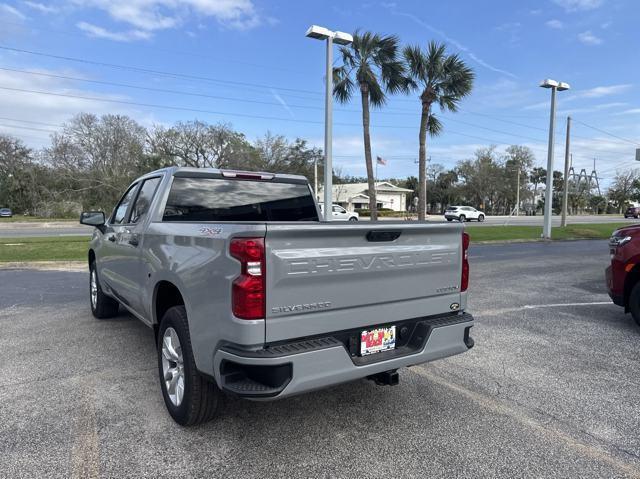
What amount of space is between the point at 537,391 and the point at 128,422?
3347 mm

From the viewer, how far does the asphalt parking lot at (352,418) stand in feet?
9.10

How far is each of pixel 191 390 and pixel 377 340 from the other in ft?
4.20

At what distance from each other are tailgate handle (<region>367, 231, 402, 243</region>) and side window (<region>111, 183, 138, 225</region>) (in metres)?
3.11

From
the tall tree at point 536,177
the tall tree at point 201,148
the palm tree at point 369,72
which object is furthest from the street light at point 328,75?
the tall tree at point 536,177

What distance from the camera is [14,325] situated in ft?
19.6

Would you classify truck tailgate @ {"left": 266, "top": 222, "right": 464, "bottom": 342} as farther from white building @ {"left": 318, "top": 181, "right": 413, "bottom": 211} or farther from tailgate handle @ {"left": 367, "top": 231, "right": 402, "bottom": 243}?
white building @ {"left": 318, "top": 181, "right": 413, "bottom": 211}

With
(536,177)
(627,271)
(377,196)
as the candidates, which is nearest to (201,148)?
(377,196)

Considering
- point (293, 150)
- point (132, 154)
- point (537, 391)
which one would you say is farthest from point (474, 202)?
point (537, 391)

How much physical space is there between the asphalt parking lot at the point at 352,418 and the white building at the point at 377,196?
227 feet

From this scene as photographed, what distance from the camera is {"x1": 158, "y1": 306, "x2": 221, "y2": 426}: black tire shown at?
2.98 meters

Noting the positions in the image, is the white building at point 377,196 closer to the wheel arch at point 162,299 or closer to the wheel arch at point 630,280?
the wheel arch at point 630,280

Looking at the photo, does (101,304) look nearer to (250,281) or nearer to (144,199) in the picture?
(144,199)

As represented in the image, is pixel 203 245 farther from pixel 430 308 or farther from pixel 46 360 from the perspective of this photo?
pixel 46 360

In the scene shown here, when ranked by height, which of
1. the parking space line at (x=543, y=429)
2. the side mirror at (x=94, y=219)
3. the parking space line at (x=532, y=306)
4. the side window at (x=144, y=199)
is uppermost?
the side window at (x=144, y=199)
